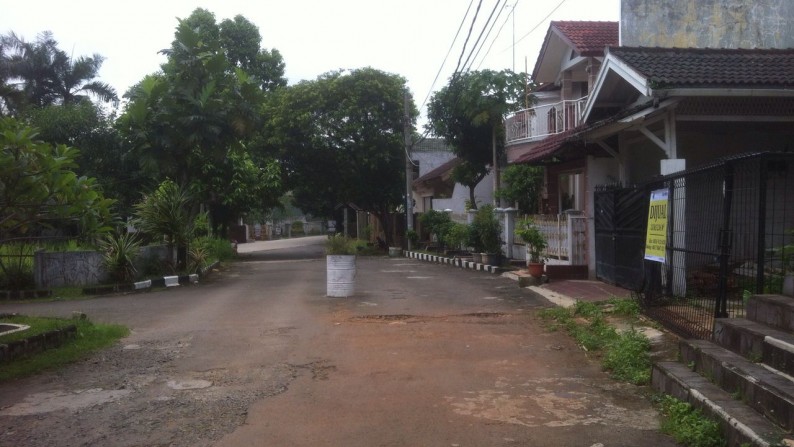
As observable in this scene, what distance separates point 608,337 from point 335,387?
12.1 feet

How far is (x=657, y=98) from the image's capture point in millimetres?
10180

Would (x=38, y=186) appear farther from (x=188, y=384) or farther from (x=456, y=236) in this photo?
(x=456, y=236)

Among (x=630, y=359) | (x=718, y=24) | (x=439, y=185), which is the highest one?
(x=718, y=24)

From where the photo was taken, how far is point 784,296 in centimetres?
649

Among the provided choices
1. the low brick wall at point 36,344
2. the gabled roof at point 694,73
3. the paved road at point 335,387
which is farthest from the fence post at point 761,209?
the low brick wall at point 36,344

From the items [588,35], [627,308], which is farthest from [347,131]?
[627,308]

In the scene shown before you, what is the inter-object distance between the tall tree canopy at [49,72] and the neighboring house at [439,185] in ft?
54.7

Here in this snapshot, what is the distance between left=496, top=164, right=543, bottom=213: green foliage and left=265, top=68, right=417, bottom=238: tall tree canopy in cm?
1042

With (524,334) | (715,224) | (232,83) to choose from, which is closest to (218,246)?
(232,83)

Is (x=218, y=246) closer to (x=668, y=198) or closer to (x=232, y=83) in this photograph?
(x=232, y=83)

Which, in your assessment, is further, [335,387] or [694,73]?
[694,73]

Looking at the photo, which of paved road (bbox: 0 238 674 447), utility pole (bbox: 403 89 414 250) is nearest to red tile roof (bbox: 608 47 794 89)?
paved road (bbox: 0 238 674 447)

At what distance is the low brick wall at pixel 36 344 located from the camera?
7.93m

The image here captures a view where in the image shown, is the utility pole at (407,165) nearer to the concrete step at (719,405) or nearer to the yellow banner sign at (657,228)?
the yellow banner sign at (657,228)
